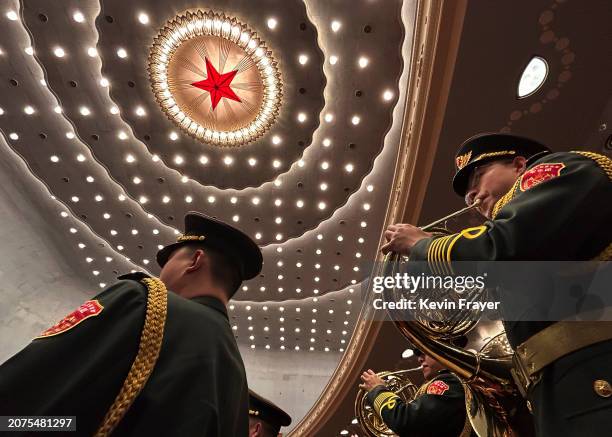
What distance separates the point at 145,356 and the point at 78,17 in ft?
23.6

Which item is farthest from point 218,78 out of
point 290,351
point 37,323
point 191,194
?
point 290,351

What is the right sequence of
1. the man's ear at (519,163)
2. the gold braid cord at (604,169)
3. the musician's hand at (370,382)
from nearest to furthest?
the gold braid cord at (604,169)
the man's ear at (519,163)
the musician's hand at (370,382)

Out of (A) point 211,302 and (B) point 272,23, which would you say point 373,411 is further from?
(B) point 272,23

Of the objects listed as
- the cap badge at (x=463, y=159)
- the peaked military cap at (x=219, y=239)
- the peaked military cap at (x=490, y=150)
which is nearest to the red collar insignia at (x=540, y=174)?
the peaked military cap at (x=490, y=150)

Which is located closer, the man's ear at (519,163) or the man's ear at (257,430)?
the man's ear at (519,163)

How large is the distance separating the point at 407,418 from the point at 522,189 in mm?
1781

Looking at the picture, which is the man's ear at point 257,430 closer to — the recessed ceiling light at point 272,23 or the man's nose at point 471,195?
the man's nose at point 471,195

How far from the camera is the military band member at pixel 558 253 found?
3.08 ft

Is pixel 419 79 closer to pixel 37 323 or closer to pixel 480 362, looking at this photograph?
pixel 480 362

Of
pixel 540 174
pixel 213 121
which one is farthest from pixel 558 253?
pixel 213 121

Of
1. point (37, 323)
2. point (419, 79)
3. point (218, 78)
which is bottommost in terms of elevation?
point (37, 323)

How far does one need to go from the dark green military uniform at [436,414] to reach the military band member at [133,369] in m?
1.54

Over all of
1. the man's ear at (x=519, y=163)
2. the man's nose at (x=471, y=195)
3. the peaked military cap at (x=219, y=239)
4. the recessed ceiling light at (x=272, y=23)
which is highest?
the recessed ceiling light at (x=272, y=23)

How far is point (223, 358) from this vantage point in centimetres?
112
